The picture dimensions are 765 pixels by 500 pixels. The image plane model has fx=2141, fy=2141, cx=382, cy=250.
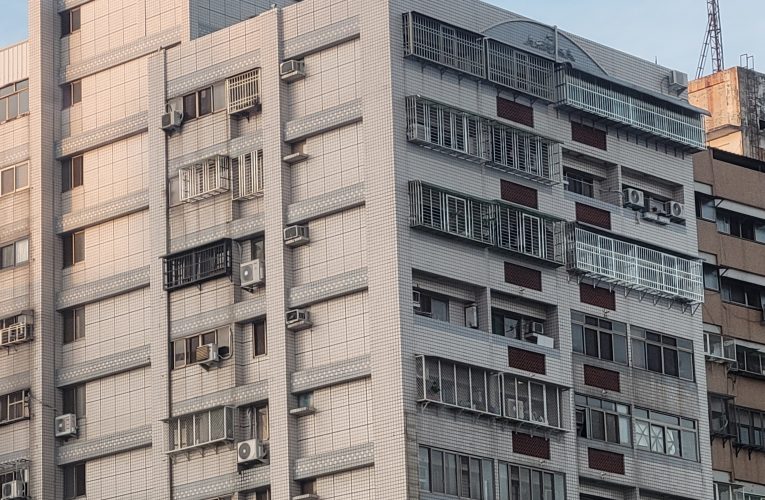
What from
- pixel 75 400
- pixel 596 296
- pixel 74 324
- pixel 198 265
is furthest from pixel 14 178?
pixel 596 296

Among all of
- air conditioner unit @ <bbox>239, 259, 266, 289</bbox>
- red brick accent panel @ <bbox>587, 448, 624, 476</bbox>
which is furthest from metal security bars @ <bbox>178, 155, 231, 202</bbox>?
red brick accent panel @ <bbox>587, 448, 624, 476</bbox>

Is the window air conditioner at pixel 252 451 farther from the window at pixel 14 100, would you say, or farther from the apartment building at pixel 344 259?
the window at pixel 14 100

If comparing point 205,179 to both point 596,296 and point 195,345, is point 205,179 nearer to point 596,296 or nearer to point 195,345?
point 195,345

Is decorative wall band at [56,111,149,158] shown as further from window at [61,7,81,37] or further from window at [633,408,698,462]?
window at [633,408,698,462]

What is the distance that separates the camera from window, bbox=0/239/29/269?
74.9 m

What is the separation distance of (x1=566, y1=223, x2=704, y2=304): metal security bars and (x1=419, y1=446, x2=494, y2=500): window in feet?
26.2

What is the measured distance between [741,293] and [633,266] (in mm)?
9154

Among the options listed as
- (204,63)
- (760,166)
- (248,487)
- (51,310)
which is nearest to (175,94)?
(204,63)

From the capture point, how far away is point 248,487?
66.3 metres

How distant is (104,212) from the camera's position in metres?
73.3

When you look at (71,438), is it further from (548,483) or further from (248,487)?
(548,483)

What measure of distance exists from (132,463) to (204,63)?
13.5m

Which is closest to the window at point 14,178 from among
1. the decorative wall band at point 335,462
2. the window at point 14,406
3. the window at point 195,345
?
the window at point 14,406

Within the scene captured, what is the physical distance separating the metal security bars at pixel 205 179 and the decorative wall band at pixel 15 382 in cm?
874
